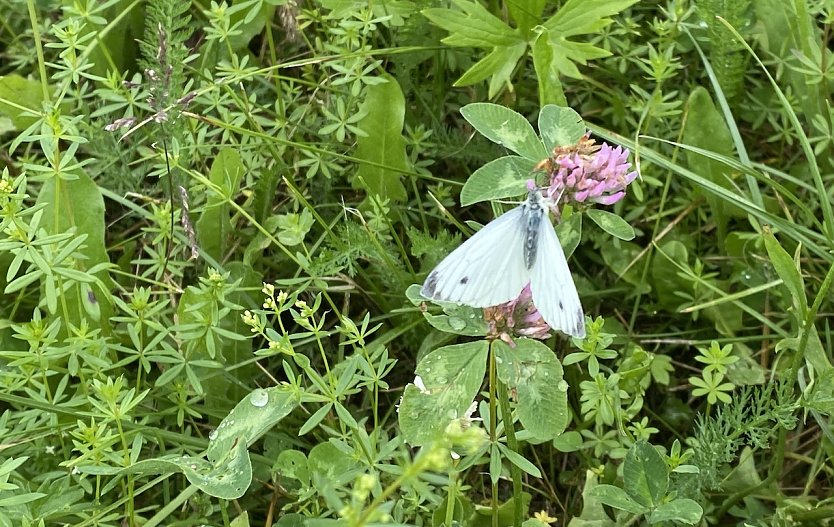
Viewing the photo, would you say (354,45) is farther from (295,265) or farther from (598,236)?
(598,236)

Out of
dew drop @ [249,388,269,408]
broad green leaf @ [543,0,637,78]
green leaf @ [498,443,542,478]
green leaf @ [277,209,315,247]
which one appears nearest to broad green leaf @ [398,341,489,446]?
green leaf @ [498,443,542,478]

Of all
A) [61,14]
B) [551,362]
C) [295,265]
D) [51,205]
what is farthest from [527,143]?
[61,14]

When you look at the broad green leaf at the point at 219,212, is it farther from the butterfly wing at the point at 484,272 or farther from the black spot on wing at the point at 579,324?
the black spot on wing at the point at 579,324

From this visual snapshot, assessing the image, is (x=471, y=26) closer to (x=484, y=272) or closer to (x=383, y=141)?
(x=383, y=141)

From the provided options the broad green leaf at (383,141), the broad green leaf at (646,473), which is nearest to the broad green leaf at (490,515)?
the broad green leaf at (646,473)

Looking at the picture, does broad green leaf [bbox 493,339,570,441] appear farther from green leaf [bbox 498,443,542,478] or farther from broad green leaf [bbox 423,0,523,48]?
broad green leaf [bbox 423,0,523,48]

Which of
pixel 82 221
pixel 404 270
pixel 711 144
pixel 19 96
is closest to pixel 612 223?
pixel 404 270
